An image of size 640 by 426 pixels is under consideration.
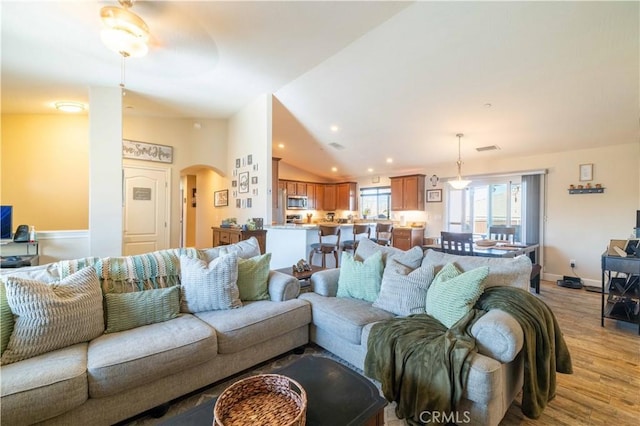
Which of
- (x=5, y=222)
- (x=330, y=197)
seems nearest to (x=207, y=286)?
(x=5, y=222)

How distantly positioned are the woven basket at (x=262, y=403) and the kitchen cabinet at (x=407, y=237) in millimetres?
5831

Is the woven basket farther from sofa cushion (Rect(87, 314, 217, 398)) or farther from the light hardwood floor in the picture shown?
the light hardwood floor

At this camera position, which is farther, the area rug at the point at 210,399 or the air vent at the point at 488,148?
the air vent at the point at 488,148

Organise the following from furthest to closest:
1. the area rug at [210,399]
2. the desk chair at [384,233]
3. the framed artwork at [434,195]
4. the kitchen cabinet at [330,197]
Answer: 1. the kitchen cabinet at [330,197]
2. the framed artwork at [434,195]
3. the desk chair at [384,233]
4. the area rug at [210,399]

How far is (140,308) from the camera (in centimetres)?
199

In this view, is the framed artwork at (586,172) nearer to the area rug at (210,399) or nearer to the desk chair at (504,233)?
the desk chair at (504,233)

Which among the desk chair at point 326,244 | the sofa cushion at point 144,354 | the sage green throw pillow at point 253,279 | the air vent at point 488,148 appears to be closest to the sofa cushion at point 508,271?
the sage green throw pillow at point 253,279

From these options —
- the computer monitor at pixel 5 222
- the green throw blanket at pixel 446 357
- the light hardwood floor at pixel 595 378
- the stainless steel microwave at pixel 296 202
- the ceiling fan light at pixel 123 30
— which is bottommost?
the light hardwood floor at pixel 595 378

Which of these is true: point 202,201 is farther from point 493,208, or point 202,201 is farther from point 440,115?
point 493,208

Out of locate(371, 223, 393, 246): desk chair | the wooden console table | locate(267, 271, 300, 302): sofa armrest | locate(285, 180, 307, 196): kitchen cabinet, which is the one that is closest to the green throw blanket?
locate(267, 271, 300, 302): sofa armrest

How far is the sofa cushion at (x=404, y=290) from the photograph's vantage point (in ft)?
7.18

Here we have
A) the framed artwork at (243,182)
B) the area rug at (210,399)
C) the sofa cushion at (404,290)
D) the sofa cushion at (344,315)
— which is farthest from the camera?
the framed artwork at (243,182)

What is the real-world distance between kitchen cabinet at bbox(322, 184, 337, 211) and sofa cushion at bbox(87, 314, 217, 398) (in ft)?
23.2

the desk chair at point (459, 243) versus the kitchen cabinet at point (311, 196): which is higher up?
the kitchen cabinet at point (311, 196)
